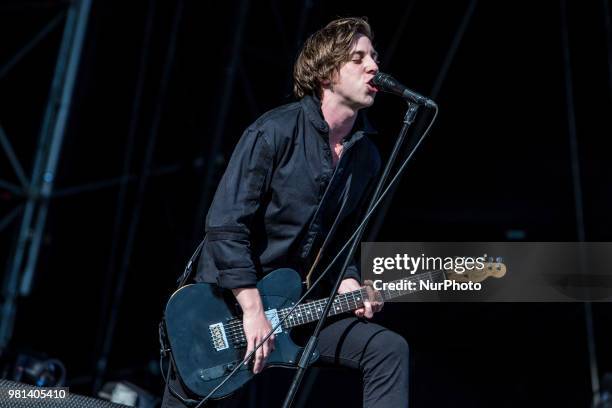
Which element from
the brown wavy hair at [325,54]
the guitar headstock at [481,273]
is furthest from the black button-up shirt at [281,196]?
the guitar headstock at [481,273]

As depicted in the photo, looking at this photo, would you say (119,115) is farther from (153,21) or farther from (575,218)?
(575,218)

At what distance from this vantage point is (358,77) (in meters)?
2.73

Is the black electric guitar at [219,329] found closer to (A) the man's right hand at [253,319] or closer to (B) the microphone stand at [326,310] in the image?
(A) the man's right hand at [253,319]

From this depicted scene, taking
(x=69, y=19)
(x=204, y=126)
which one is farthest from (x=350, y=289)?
(x=69, y=19)

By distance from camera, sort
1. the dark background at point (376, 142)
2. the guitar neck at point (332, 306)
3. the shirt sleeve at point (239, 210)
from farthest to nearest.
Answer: the dark background at point (376, 142) → the guitar neck at point (332, 306) → the shirt sleeve at point (239, 210)

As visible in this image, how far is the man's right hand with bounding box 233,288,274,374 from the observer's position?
253 cm

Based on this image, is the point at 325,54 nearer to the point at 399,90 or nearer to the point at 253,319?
the point at 399,90

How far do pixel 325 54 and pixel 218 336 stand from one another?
1.14 metres

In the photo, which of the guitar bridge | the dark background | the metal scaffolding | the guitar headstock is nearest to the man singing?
the guitar bridge

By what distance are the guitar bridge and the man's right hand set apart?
138mm

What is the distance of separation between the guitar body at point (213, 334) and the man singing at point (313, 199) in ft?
0.23

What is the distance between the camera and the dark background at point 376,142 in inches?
169

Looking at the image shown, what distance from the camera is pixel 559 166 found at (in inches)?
181

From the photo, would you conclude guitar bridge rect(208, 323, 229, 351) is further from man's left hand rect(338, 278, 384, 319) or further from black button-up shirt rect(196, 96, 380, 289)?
man's left hand rect(338, 278, 384, 319)
